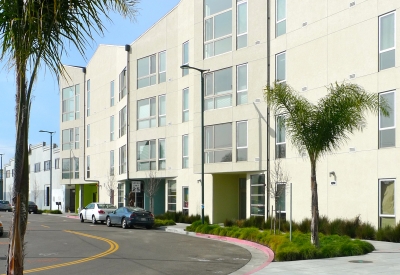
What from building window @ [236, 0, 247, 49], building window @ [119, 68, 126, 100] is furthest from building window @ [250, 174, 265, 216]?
building window @ [119, 68, 126, 100]

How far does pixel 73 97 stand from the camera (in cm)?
5997

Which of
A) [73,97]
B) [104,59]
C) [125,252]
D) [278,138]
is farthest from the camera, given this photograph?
[73,97]

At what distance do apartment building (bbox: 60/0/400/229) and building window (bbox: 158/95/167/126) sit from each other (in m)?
0.09

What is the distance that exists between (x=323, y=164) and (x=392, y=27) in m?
6.63

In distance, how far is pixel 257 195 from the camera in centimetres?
3075

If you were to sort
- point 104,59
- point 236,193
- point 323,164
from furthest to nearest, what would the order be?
point 104,59, point 236,193, point 323,164

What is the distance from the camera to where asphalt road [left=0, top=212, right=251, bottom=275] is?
615 inches

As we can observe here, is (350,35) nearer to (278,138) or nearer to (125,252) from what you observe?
(278,138)

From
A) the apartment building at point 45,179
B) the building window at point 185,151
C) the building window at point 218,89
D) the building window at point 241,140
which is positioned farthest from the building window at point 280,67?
the apartment building at point 45,179

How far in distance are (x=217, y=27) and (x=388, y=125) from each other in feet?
44.4

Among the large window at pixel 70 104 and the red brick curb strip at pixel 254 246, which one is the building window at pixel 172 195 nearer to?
the red brick curb strip at pixel 254 246

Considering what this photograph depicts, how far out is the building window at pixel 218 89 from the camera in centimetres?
3184

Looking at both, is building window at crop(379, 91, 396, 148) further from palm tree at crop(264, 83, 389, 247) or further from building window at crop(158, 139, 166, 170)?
building window at crop(158, 139, 166, 170)

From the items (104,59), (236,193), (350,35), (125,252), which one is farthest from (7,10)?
(104,59)
